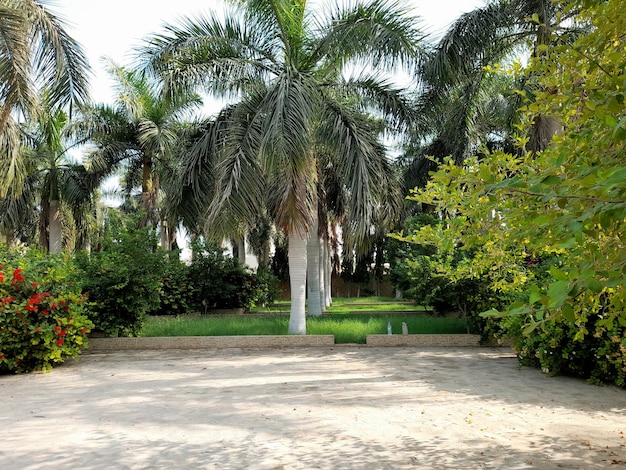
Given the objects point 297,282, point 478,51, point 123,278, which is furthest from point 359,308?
point 478,51

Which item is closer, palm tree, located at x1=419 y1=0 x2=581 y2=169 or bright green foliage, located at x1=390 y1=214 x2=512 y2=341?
palm tree, located at x1=419 y1=0 x2=581 y2=169

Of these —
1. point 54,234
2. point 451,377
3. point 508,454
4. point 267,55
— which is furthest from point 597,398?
point 54,234

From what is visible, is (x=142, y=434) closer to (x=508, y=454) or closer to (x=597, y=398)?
(x=508, y=454)

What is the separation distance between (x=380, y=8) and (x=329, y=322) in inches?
296

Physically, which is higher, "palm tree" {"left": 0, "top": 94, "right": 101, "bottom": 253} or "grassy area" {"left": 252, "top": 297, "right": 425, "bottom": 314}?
"palm tree" {"left": 0, "top": 94, "right": 101, "bottom": 253}

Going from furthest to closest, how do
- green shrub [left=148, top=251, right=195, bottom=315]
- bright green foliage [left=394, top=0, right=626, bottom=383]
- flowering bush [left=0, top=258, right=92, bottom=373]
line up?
green shrub [left=148, top=251, right=195, bottom=315] < flowering bush [left=0, top=258, right=92, bottom=373] < bright green foliage [left=394, top=0, right=626, bottom=383]

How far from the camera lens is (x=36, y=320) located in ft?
28.2

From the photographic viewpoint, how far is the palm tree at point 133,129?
60.1 ft

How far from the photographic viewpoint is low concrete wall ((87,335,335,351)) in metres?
11.4

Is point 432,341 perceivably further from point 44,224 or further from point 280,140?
point 44,224

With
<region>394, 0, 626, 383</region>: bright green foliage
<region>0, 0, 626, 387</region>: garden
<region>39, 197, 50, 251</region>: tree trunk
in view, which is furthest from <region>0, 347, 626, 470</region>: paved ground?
<region>39, 197, 50, 251</region>: tree trunk

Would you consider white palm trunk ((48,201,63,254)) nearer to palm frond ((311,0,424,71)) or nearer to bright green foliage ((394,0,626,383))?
palm frond ((311,0,424,71))

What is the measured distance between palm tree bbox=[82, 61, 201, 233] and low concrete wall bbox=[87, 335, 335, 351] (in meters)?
7.82

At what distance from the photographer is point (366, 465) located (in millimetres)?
4172
